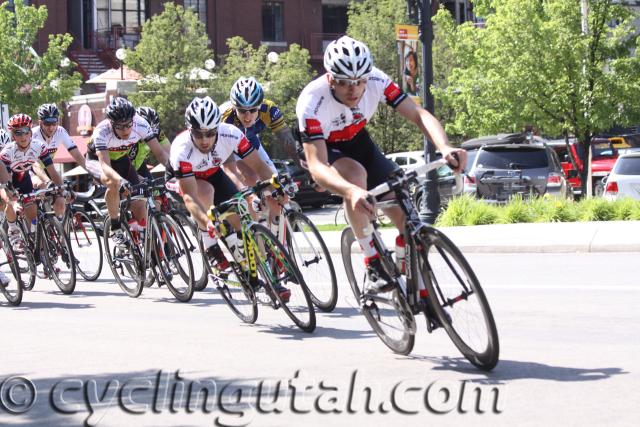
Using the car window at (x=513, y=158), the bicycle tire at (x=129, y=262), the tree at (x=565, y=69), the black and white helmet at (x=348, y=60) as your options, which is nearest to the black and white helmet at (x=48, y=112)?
the bicycle tire at (x=129, y=262)

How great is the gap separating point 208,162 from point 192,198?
16.7 inches

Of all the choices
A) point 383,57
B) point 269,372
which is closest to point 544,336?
point 269,372

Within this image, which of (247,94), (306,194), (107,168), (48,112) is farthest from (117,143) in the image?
(306,194)

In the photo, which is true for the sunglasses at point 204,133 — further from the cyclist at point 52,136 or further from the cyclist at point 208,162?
the cyclist at point 52,136

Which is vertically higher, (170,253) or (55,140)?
(55,140)

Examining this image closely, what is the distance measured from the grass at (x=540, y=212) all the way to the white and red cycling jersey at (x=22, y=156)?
8.77 metres

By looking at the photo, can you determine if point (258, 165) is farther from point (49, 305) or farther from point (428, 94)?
point (428, 94)

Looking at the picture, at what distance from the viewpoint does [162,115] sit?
143 ft

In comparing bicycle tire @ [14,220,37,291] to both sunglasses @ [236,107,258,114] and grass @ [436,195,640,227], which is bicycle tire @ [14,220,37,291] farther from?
grass @ [436,195,640,227]

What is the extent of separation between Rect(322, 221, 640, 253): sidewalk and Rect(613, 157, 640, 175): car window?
5032 mm

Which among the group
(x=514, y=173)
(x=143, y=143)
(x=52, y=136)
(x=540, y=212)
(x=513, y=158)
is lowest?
(x=540, y=212)

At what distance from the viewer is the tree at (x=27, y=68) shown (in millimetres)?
43781

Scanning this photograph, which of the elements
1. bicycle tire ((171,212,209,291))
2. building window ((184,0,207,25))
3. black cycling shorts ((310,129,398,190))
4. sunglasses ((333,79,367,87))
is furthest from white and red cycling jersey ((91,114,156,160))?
building window ((184,0,207,25))

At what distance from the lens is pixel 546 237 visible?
17219 millimetres
